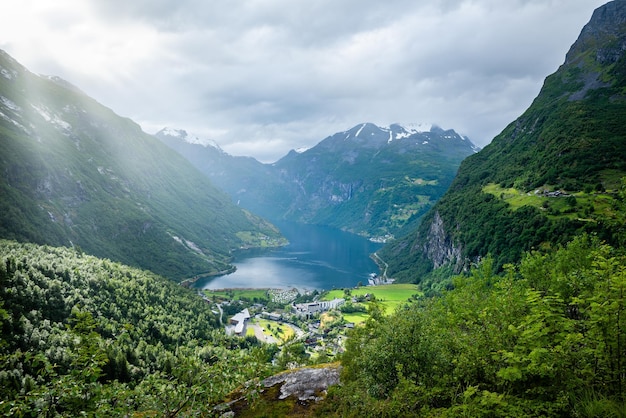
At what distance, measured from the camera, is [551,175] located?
112 meters

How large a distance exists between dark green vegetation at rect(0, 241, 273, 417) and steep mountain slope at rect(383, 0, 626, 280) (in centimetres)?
6546

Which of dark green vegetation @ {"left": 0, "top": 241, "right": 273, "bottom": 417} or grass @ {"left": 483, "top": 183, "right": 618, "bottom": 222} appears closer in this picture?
dark green vegetation @ {"left": 0, "top": 241, "right": 273, "bottom": 417}

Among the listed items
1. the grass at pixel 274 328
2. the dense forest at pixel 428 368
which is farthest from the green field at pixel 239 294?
the dense forest at pixel 428 368

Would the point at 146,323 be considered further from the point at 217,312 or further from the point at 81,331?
the point at 81,331

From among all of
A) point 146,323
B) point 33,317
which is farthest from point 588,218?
point 33,317

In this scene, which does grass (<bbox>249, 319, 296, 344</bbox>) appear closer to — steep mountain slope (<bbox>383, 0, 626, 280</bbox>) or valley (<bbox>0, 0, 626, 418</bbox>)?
valley (<bbox>0, 0, 626, 418</bbox>)

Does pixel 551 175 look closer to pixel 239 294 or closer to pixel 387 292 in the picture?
pixel 387 292

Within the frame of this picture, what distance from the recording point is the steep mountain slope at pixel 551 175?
306 ft

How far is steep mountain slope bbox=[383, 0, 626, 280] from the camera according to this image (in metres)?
93.4

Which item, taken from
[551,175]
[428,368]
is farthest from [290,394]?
[551,175]

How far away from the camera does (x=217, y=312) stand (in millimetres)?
141625

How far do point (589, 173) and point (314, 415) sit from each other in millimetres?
120962

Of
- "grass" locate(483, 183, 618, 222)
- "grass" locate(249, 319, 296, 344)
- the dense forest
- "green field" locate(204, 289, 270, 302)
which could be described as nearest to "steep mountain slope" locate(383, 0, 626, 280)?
"grass" locate(483, 183, 618, 222)

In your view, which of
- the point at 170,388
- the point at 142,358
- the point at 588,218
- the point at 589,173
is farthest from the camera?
the point at 589,173
